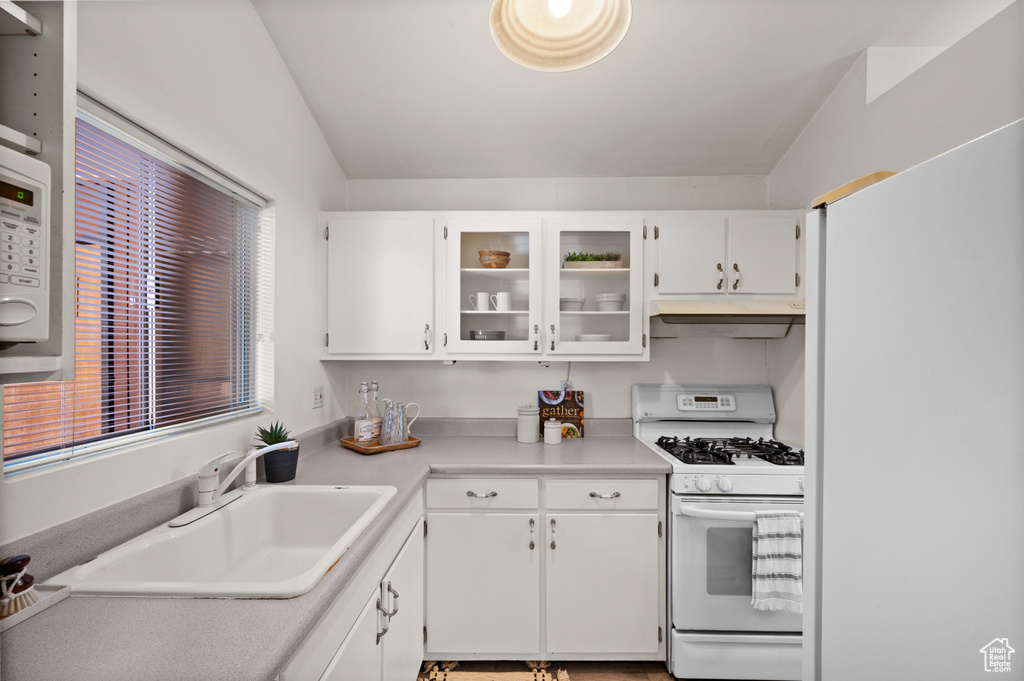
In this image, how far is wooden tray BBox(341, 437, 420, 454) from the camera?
2129mm

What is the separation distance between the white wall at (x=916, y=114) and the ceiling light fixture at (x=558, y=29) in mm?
1097

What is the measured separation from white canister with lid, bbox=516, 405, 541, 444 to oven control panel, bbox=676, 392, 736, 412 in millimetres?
799

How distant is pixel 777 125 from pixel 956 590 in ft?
7.56

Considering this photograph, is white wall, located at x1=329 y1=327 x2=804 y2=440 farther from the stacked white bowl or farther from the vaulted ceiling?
the vaulted ceiling

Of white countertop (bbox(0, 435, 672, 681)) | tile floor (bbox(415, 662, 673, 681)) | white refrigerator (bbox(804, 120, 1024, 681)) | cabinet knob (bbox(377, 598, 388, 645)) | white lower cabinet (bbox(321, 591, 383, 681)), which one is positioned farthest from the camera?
tile floor (bbox(415, 662, 673, 681))

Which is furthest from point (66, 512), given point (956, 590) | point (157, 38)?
point (956, 590)

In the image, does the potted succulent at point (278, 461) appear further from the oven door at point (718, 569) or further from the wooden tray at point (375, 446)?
the oven door at point (718, 569)

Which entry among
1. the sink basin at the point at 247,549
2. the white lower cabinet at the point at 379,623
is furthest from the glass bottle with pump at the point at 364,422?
the sink basin at the point at 247,549

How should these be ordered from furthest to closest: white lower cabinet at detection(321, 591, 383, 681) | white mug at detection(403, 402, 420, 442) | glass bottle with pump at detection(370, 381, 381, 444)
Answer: white mug at detection(403, 402, 420, 442) → glass bottle with pump at detection(370, 381, 381, 444) → white lower cabinet at detection(321, 591, 383, 681)

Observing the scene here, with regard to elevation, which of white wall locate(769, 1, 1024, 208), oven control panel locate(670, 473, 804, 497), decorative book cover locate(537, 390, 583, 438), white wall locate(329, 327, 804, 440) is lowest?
oven control panel locate(670, 473, 804, 497)

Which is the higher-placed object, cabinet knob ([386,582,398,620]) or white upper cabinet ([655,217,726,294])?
white upper cabinet ([655,217,726,294])

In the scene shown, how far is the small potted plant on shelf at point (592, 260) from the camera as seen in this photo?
2348mm

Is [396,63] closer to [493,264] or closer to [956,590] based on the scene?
[493,264]

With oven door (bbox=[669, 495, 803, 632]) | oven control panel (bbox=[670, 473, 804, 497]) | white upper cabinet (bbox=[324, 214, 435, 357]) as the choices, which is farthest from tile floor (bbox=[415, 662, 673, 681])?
white upper cabinet (bbox=[324, 214, 435, 357])
